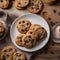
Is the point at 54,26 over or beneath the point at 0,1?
beneath

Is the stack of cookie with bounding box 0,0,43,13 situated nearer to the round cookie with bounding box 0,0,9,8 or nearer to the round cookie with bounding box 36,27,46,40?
the round cookie with bounding box 0,0,9,8

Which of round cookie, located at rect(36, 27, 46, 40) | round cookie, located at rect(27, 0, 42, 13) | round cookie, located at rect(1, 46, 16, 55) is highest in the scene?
round cookie, located at rect(27, 0, 42, 13)

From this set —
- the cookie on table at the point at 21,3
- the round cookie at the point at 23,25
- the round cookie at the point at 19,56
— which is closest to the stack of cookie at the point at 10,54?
the round cookie at the point at 19,56

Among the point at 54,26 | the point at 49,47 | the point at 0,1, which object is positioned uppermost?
the point at 0,1

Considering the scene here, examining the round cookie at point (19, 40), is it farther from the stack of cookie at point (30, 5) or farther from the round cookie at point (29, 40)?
the stack of cookie at point (30, 5)

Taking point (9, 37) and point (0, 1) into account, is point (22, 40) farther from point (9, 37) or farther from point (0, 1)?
point (0, 1)

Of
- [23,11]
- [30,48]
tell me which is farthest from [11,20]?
[30,48]

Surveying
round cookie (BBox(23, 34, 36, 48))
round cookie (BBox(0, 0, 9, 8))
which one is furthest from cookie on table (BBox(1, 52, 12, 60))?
round cookie (BBox(0, 0, 9, 8))
